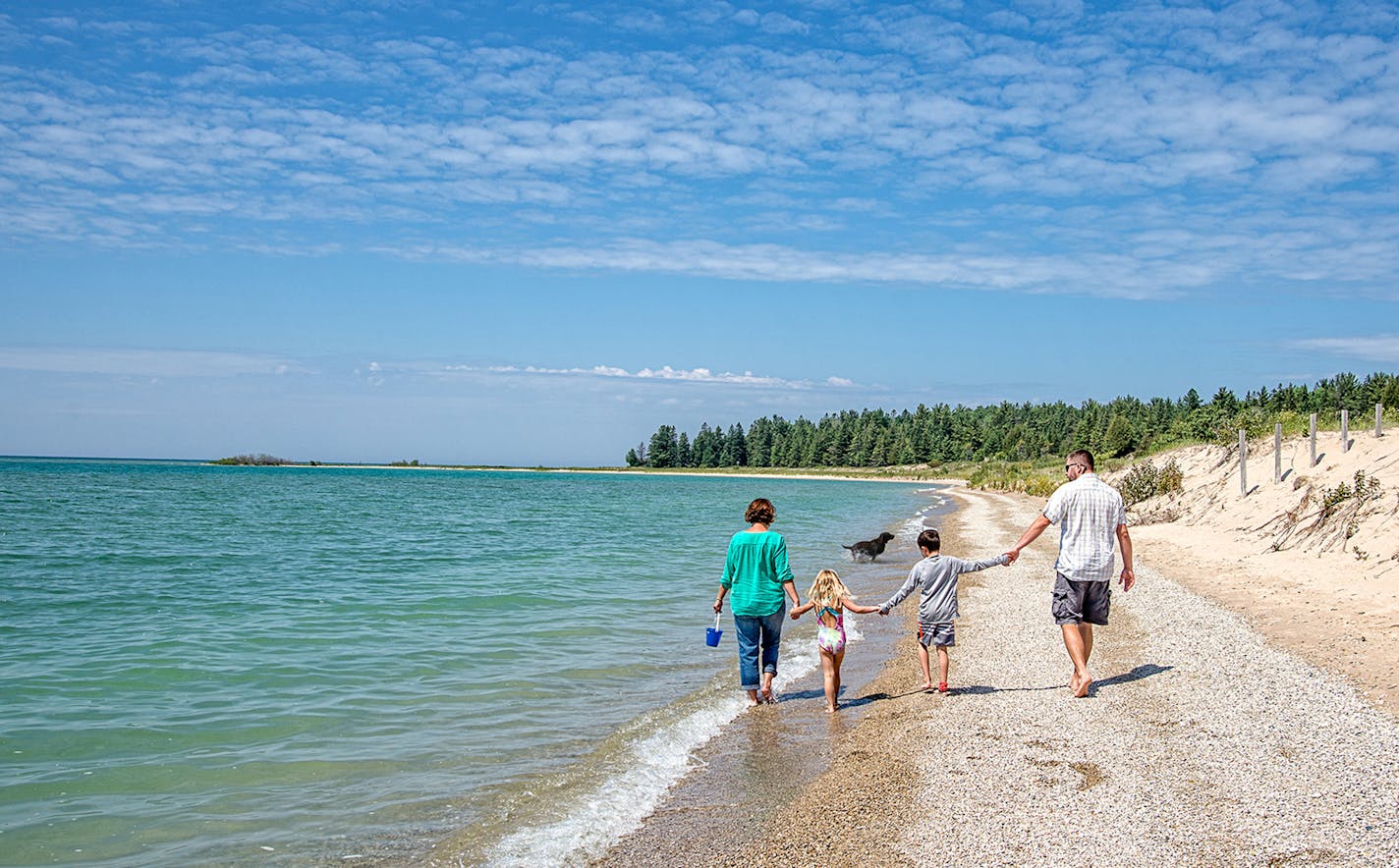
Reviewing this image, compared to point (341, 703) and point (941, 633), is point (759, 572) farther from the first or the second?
point (341, 703)

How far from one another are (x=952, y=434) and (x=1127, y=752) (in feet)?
491

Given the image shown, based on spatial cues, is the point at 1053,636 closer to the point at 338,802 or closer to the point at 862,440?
the point at 338,802

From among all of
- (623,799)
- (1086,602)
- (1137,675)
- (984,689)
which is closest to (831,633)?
(984,689)

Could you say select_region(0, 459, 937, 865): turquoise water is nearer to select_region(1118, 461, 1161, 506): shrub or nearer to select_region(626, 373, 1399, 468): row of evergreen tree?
select_region(1118, 461, 1161, 506): shrub

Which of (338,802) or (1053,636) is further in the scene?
(1053,636)

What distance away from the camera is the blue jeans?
28.9ft

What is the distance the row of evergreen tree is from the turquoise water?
243 feet

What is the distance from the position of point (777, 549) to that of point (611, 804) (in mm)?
2900

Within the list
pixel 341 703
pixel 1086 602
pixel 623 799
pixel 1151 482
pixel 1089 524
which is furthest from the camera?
pixel 1151 482

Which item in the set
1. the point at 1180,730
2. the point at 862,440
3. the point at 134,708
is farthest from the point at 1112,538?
the point at 862,440

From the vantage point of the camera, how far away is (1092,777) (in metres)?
6.09

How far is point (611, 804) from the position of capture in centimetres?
675

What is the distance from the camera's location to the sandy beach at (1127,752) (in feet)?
16.8

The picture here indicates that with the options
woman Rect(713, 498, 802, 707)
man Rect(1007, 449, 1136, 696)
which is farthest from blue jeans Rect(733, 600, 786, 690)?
man Rect(1007, 449, 1136, 696)
